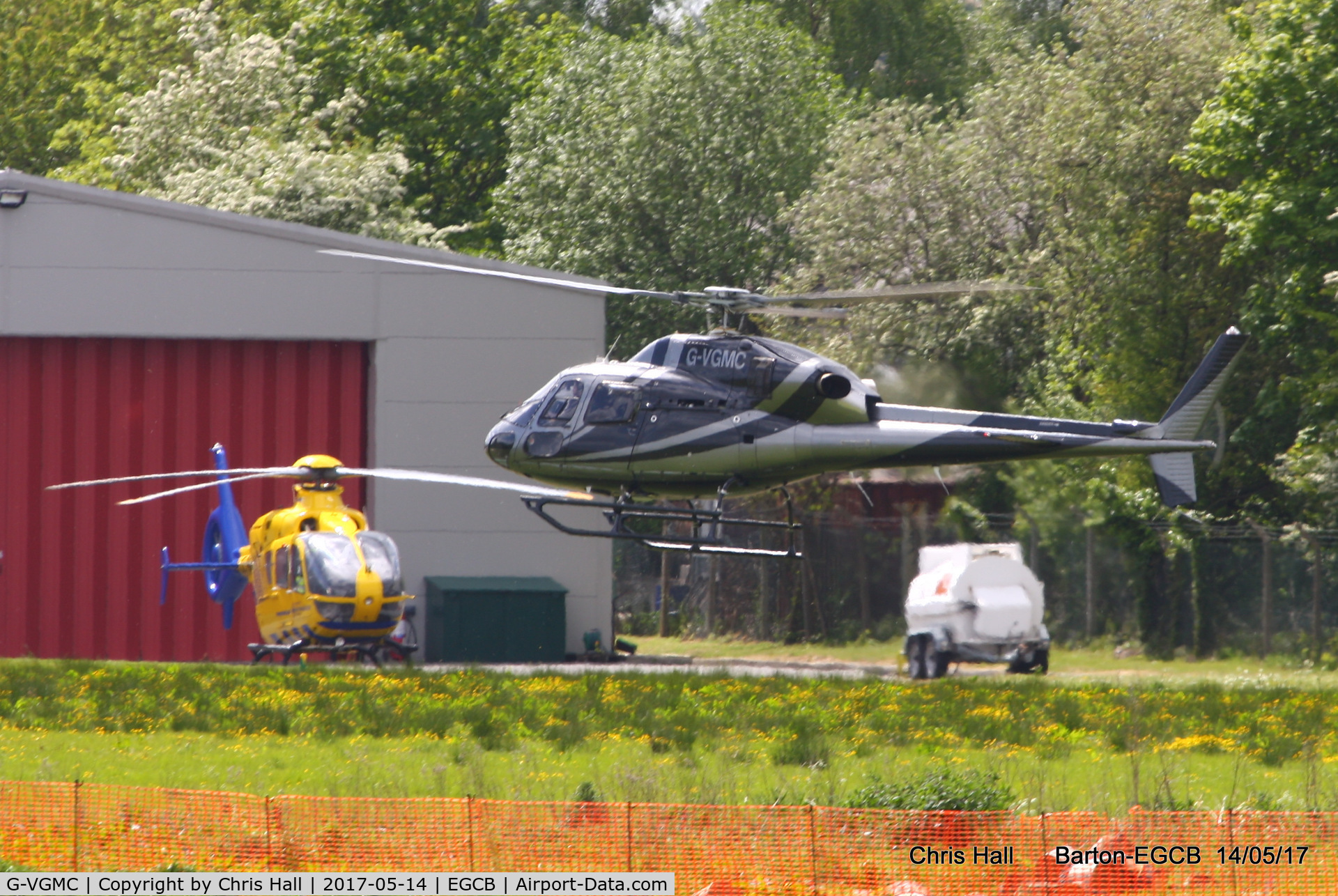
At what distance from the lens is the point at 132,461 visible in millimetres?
30516

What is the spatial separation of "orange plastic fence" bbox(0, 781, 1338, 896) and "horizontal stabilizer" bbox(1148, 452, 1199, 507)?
8.90 meters

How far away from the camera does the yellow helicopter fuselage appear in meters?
24.9

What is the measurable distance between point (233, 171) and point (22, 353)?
14.1 metres

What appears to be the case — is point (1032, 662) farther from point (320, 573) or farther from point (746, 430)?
point (320, 573)

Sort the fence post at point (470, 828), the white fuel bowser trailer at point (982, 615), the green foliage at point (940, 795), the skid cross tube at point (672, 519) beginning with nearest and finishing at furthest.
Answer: the fence post at point (470, 828)
the green foliage at point (940, 795)
the skid cross tube at point (672, 519)
the white fuel bowser trailer at point (982, 615)

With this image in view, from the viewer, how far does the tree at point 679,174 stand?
1810 inches

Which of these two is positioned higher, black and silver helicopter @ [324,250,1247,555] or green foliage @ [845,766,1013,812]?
black and silver helicopter @ [324,250,1247,555]

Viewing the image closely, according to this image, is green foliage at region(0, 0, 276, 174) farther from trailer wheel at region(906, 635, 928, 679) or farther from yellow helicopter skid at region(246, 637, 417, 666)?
trailer wheel at region(906, 635, 928, 679)

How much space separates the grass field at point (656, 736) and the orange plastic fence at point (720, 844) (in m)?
1.68

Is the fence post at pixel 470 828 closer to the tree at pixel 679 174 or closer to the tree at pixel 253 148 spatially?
the tree at pixel 253 148

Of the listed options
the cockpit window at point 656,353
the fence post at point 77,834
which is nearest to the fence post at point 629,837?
the fence post at point 77,834

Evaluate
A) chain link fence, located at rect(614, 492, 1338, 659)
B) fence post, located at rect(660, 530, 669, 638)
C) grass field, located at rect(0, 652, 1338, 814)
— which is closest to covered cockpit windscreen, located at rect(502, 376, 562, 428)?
grass field, located at rect(0, 652, 1338, 814)

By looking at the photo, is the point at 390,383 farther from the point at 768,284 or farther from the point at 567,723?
the point at 768,284

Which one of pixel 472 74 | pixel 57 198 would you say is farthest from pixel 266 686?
pixel 472 74
